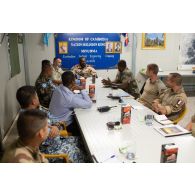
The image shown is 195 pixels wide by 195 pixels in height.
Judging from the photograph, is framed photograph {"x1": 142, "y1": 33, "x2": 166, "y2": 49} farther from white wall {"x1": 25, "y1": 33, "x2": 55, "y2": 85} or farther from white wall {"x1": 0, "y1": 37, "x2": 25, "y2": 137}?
white wall {"x1": 0, "y1": 37, "x2": 25, "y2": 137}

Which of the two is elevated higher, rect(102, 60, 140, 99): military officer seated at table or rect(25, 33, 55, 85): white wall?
rect(25, 33, 55, 85): white wall

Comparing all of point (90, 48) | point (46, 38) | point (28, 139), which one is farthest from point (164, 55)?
point (28, 139)

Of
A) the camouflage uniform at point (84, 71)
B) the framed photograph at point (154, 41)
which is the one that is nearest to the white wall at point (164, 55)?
the framed photograph at point (154, 41)

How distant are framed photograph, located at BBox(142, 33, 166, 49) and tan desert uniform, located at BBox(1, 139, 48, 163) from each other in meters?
5.04

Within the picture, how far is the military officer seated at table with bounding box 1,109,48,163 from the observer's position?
1285mm

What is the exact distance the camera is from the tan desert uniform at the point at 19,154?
4.14 ft

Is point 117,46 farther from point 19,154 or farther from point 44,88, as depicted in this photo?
point 19,154

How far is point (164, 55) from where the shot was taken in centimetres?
603

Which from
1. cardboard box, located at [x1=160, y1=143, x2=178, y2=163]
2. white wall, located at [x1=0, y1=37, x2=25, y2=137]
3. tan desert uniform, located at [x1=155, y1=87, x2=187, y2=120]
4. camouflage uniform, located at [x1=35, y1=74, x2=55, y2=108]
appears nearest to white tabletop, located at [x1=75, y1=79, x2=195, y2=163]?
cardboard box, located at [x1=160, y1=143, x2=178, y2=163]

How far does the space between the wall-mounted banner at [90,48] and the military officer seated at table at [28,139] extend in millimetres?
4253

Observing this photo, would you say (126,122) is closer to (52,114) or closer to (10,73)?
(52,114)

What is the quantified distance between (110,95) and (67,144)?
1369 millimetres
